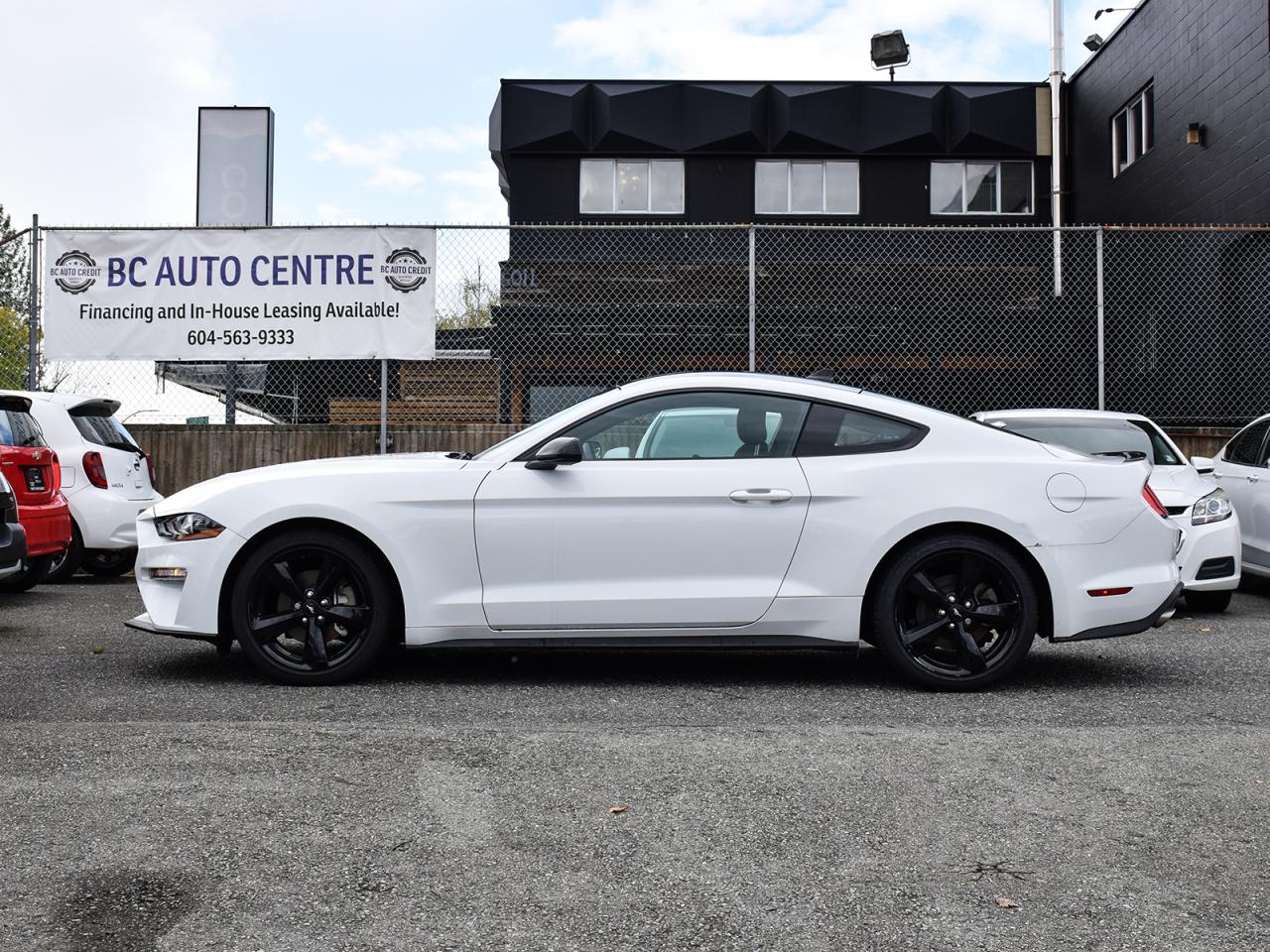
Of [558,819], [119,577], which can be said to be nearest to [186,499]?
[558,819]

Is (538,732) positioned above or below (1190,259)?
below

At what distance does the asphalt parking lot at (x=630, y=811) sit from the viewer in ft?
10.0

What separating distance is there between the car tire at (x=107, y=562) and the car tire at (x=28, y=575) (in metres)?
0.57

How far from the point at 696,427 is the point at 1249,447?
591 cm

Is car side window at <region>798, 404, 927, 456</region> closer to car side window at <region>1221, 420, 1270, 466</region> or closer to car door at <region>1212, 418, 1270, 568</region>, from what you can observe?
car door at <region>1212, 418, 1270, 568</region>

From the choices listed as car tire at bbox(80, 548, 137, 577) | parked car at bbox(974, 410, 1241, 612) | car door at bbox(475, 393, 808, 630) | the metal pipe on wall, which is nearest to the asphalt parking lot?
car door at bbox(475, 393, 808, 630)

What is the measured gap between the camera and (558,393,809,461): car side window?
589 cm

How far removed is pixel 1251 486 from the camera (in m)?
9.55

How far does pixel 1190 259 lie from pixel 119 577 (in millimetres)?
13420

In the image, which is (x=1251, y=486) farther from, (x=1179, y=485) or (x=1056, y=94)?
(x=1056, y=94)

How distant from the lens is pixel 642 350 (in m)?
14.3

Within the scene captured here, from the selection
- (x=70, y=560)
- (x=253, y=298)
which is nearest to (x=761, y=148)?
(x=253, y=298)

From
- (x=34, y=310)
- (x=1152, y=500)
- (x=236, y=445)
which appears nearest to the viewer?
(x=1152, y=500)

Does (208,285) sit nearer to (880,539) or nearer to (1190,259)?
(880,539)
